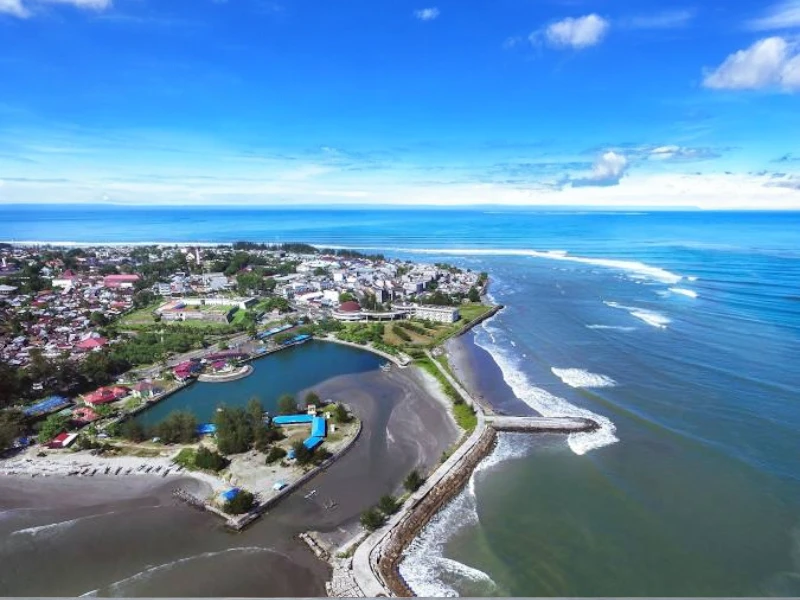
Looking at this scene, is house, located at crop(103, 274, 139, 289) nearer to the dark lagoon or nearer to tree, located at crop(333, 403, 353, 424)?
the dark lagoon

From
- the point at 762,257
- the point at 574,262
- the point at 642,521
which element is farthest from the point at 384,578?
the point at 762,257

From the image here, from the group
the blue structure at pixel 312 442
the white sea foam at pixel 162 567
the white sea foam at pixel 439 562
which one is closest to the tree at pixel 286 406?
the blue structure at pixel 312 442

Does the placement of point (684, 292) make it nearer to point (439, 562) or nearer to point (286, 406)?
point (286, 406)

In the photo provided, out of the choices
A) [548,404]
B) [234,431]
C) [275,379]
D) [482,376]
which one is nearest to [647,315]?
[482,376]

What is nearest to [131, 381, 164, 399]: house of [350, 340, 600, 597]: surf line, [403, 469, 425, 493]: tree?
[403, 469, 425, 493]: tree

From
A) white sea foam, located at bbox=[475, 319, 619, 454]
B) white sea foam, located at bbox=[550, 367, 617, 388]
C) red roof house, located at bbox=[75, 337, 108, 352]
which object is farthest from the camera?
red roof house, located at bbox=[75, 337, 108, 352]
